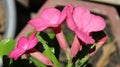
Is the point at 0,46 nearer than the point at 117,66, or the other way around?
the point at 0,46

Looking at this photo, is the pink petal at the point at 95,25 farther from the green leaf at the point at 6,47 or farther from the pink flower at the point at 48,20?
the green leaf at the point at 6,47

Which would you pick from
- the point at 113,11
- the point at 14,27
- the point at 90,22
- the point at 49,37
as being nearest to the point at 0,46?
the point at 49,37

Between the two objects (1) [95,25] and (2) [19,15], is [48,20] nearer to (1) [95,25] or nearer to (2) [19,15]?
(1) [95,25]

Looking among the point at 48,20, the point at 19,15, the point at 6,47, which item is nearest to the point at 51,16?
the point at 48,20

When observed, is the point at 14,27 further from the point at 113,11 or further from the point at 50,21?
the point at 50,21

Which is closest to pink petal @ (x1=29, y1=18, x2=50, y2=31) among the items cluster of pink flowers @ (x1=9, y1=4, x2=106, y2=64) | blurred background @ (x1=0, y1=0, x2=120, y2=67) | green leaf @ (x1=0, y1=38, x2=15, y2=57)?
cluster of pink flowers @ (x1=9, y1=4, x2=106, y2=64)

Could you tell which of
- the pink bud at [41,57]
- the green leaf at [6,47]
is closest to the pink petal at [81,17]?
the pink bud at [41,57]
